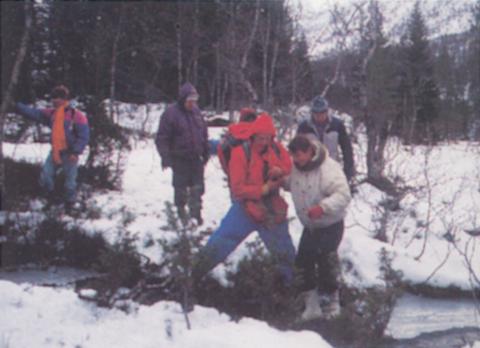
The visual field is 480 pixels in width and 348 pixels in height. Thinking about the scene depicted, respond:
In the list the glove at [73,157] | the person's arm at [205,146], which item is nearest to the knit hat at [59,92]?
the glove at [73,157]

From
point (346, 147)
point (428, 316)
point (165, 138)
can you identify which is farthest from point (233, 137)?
point (428, 316)

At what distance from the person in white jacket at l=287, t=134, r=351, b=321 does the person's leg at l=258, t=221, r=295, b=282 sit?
0.35 ft

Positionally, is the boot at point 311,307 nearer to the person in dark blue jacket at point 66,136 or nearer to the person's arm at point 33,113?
the person in dark blue jacket at point 66,136

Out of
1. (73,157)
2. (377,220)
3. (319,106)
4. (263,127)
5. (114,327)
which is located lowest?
(114,327)

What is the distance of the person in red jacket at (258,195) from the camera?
4.52m

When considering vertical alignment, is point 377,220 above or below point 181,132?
below

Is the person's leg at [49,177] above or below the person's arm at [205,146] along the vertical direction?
below

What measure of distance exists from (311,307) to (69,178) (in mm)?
3842

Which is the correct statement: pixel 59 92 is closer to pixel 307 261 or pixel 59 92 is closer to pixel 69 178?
pixel 69 178

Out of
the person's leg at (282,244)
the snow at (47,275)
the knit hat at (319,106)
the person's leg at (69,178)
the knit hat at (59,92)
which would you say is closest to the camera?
the person's leg at (282,244)

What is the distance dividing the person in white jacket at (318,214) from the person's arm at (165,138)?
2.23 m

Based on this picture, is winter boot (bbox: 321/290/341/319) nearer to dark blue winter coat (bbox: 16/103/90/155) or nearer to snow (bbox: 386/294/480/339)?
snow (bbox: 386/294/480/339)

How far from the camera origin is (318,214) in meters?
4.14

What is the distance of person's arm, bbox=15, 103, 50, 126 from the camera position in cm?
670
